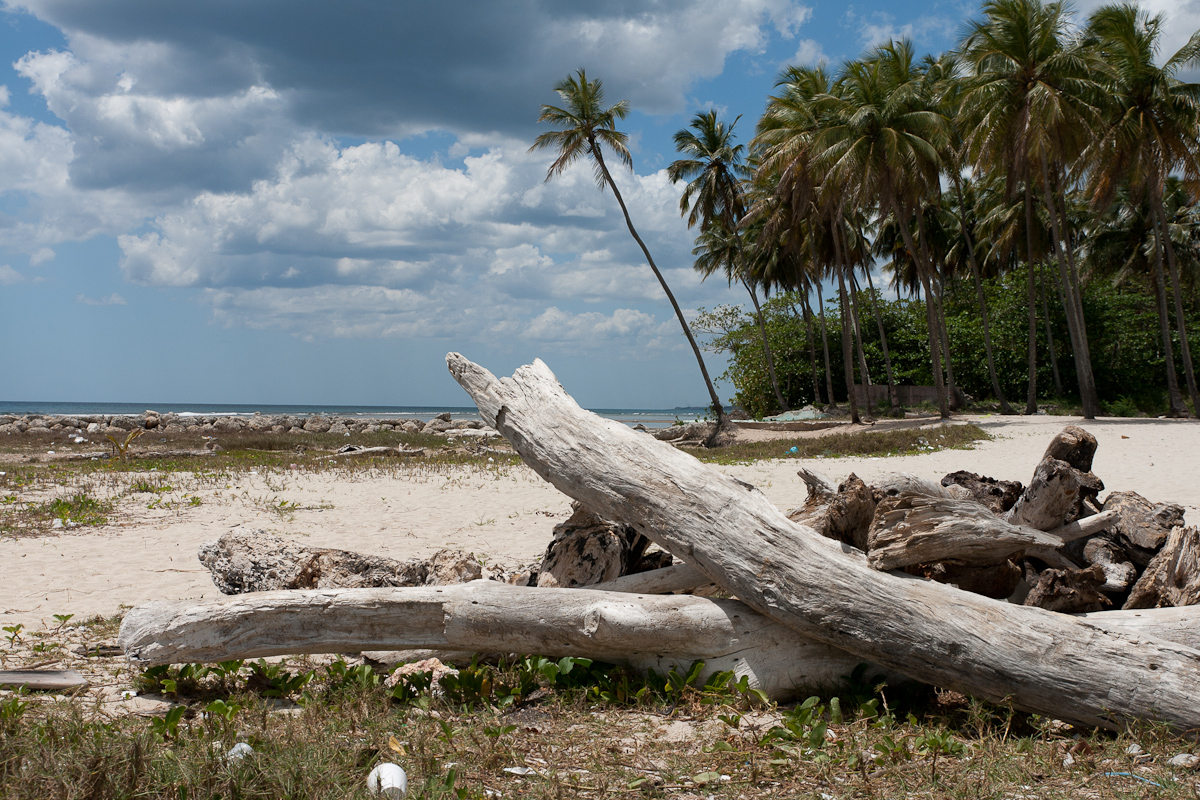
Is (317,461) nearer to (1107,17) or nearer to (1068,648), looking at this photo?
(1068,648)

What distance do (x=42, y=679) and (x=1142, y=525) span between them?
6.15 metres

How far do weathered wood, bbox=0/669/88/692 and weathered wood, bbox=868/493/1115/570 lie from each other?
4162mm

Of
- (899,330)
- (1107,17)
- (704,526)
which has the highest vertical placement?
(1107,17)

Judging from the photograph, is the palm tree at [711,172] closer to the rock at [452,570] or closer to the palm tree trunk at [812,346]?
the palm tree trunk at [812,346]

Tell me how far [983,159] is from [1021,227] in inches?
408

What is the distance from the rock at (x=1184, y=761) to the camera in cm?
279

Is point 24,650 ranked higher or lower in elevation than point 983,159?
lower

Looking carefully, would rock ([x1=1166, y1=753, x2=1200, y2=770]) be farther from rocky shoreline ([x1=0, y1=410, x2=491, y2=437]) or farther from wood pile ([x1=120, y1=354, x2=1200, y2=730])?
rocky shoreline ([x1=0, y1=410, x2=491, y2=437])

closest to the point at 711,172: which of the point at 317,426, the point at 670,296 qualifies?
the point at 670,296

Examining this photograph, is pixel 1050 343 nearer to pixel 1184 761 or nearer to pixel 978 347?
pixel 978 347

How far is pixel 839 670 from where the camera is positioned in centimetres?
365

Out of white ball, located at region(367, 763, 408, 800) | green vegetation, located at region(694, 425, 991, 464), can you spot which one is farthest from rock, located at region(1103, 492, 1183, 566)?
green vegetation, located at region(694, 425, 991, 464)

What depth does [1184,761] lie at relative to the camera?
9.30 ft

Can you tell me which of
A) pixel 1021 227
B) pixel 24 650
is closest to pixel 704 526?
pixel 24 650
